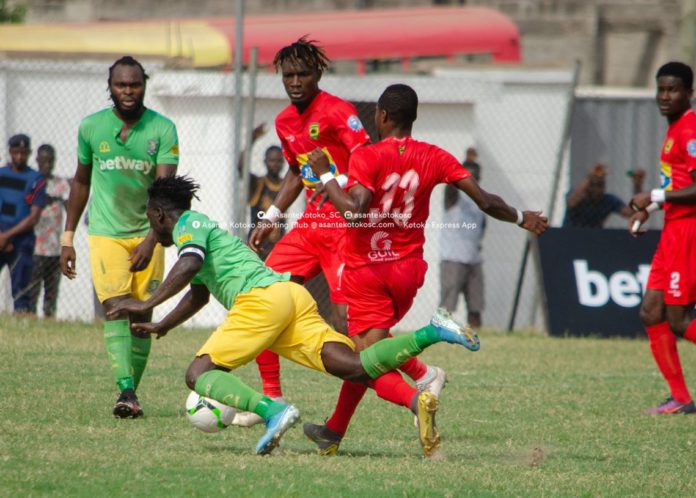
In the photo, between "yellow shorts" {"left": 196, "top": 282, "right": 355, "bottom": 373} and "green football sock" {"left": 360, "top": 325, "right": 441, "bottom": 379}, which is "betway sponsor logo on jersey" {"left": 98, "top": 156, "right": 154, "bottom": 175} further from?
"green football sock" {"left": 360, "top": 325, "right": 441, "bottom": 379}

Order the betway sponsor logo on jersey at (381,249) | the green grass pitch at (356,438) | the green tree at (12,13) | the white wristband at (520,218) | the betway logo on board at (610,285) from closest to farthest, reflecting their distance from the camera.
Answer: the green grass pitch at (356,438) → the betway sponsor logo on jersey at (381,249) → the white wristband at (520,218) → the betway logo on board at (610,285) → the green tree at (12,13)

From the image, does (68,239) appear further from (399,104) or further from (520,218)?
(520,218)

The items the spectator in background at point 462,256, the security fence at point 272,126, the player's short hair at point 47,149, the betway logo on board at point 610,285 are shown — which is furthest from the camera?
the spectator in background at point 462,256

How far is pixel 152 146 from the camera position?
357 inches

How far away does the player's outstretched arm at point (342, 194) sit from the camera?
7.56 metres

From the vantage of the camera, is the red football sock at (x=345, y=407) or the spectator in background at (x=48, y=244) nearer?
the red football sock at (x=345, y=407)

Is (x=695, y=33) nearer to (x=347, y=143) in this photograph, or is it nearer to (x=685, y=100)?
(x=685, y=100)

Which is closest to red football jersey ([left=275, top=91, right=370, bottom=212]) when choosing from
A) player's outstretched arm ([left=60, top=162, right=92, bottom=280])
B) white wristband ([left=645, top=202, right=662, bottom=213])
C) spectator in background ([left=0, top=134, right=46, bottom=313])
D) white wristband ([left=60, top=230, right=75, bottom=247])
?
player's outstretched arm ([left=60, top=162, right=92, bottom=280])

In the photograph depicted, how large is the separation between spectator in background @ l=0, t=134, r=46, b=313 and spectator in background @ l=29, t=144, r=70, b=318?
0.22 m

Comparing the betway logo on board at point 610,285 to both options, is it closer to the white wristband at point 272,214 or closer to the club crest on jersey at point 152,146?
the white wristband at point 272,214

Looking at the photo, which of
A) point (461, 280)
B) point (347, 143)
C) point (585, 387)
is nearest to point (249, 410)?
point (347, 143)

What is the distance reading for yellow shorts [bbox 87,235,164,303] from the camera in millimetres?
8977

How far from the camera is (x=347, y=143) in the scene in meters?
8.83

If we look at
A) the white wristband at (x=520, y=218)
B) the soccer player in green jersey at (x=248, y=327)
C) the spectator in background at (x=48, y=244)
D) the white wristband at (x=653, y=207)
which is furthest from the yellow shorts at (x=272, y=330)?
the spectator in background at (x=48, y=244)
